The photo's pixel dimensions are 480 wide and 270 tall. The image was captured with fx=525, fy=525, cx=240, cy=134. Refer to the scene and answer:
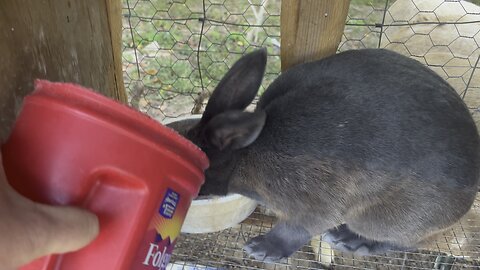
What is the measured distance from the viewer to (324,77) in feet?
5.02

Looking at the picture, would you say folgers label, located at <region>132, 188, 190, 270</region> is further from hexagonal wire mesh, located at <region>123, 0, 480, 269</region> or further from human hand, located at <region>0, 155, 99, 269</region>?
hexagonal wire mesh, located at <region>123, 0, 480, 269</region>

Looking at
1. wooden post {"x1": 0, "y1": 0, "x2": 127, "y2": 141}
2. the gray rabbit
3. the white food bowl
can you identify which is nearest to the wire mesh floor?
the white food bowl

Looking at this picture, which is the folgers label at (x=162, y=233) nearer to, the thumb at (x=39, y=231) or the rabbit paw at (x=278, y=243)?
the thumb at (x=39, y=231)

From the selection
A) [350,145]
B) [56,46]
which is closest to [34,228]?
[56,46]

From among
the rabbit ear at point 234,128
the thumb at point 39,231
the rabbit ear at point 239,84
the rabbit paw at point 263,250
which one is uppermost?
the rabbit ear at point 239,84

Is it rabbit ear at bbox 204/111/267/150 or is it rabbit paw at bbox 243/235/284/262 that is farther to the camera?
rabbit paw at bbox 243/235/284/262

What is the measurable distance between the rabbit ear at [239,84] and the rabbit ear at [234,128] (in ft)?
0.29

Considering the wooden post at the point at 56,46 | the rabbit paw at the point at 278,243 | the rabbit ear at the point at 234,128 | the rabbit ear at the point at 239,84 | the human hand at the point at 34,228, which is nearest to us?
the human hand at the point at 34,228

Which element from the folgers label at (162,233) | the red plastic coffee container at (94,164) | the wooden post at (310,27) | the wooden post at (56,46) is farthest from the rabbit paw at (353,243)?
the red plastic coffee container at (94,164)

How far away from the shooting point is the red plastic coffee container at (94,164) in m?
0.81

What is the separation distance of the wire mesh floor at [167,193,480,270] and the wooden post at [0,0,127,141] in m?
0.69

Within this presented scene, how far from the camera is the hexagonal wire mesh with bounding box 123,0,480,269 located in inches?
74.5

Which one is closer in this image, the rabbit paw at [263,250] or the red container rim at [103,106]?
the red container rim at [103,106]

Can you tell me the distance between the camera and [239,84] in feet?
4.78
